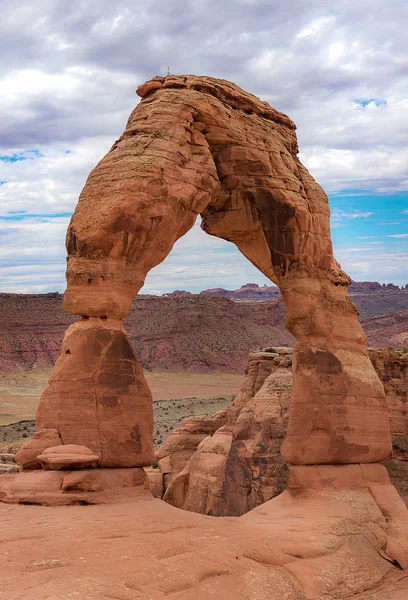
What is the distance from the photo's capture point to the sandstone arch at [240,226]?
11.7 metres

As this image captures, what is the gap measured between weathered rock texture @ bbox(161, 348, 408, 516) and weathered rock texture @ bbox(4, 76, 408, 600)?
5427 millimetres

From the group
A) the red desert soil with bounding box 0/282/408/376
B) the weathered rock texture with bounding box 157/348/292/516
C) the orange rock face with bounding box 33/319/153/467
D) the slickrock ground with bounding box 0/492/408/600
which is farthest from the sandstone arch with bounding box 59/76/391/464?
the red desert soil with bounding box 0/282/408/376

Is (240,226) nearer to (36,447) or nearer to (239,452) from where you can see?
(36,447)

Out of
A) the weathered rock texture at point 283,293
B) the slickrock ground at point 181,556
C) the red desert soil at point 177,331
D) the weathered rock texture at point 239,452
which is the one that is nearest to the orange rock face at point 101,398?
the weathered rock texture at point 283,293


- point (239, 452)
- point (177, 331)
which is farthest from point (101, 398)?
point (177, 331)

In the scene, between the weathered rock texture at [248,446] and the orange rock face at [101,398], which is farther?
the weathered rock texture at [248,446]

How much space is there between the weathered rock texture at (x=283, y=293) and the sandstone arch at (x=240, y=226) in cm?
3

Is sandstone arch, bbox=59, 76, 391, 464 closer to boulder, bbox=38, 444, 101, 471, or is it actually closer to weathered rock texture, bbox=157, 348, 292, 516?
boulder, bbox=38, 444, 101, 471

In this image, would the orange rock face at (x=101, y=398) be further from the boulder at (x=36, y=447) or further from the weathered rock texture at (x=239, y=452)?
the weathered rock texture at (x=239, y=452)

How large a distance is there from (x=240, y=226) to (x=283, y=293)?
1.63m

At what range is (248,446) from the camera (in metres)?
19.6

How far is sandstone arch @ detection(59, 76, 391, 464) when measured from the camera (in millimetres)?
11742

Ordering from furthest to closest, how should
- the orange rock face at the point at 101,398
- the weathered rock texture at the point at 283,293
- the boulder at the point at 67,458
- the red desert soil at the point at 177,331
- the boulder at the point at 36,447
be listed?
1. the red desert soil at the point at 177,331
2. the weathered rock texture at the point at 283,293
3. the orange rock face at the point at 101,398
4. the boulder at the point at 36,447
5. the boulder at the point at 67,458

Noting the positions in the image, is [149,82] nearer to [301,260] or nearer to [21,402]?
[301,260]
